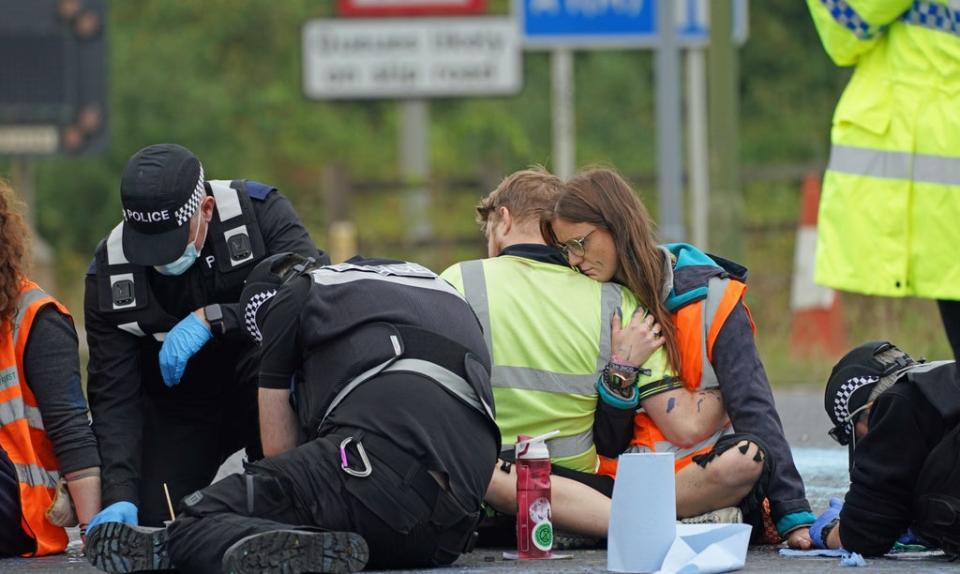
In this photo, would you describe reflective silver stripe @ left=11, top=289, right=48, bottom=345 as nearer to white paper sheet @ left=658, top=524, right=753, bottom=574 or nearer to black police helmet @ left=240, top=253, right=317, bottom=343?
black police helmet @ left=240, top=253, right=317, bottom=343

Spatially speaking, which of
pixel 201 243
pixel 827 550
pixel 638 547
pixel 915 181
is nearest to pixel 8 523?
pixel 201 243

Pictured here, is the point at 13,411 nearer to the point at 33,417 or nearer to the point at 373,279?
the point at 33,417

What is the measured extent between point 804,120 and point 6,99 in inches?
424

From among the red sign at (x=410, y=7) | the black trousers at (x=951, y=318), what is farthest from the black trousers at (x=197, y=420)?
the red sign at (x=410, y=7)

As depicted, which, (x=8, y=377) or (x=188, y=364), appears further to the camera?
(x=188, y=364)

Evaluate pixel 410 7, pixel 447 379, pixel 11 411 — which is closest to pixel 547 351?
pixel 447 379

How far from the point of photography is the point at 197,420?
6012 millimetres

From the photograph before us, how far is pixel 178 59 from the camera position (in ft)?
70.9

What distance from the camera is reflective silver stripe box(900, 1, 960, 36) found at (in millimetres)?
5086

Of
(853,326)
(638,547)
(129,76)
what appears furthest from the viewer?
(129,76)

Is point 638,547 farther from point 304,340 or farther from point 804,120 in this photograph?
point 804,120

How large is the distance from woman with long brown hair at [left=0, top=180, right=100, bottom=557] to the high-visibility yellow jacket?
220cm

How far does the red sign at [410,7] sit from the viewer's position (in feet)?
46.9

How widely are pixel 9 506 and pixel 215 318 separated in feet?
2.67
